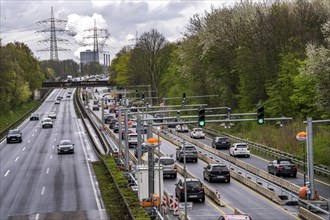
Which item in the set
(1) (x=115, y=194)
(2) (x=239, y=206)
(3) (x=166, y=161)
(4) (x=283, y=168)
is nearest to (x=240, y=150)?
(4) (x=283, y=168)

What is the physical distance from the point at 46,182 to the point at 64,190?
430cm

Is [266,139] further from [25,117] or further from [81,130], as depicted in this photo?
[25,117]

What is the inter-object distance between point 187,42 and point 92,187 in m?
61.1

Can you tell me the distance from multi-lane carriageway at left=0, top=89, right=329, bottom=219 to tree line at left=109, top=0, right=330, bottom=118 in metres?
13.6

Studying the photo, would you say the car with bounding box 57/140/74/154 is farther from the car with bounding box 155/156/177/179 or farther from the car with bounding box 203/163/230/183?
the car with bounding box 203/163/230/183

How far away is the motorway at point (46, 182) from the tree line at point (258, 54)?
21786 millimetres

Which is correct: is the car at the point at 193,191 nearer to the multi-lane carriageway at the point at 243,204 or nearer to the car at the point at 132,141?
the multi-lane carriageway at the point at 243,204

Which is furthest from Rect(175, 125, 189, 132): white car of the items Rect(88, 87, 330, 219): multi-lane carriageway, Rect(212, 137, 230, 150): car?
Rect(88, 87, 330, 219): multi-lane carriageway

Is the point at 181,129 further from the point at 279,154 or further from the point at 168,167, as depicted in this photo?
the point at 168,167

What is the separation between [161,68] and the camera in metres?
144

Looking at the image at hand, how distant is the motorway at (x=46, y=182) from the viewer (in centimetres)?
3329

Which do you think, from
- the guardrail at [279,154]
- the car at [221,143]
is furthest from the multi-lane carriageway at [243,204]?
the car at [221,143]

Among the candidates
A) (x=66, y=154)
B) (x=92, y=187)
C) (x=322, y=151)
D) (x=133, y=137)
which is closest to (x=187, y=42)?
(x=133, y=137)

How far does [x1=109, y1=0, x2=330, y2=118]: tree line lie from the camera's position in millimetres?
69287
